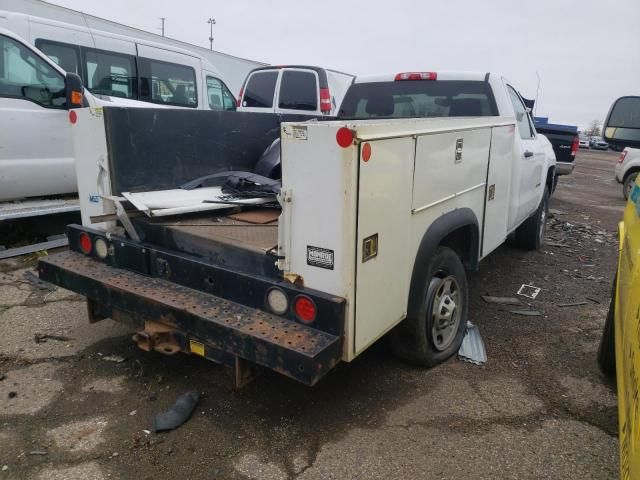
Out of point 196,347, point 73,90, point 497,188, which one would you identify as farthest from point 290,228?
point 73,90

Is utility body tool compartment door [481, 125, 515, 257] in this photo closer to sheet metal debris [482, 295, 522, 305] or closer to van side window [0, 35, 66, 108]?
sheet metal debris [482, 295, 522, 305]

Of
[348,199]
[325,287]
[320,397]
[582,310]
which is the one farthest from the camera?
[582,310]

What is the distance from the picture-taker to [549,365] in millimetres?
3637

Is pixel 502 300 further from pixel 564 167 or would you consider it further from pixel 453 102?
pixel 564 167

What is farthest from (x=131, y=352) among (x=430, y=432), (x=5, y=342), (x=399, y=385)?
(x=430, y=432)

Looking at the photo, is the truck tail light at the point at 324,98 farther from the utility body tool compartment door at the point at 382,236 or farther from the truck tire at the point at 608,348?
the utility body tool compartment door at the point at 382,236

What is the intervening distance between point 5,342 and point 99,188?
1.45 meters

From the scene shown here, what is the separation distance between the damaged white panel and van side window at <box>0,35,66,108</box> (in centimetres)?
318

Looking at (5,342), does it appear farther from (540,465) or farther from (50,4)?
(50,4)

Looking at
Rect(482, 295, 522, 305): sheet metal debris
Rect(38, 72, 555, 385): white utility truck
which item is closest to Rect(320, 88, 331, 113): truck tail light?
Rect(38, 72, 555, 385): white utility truck

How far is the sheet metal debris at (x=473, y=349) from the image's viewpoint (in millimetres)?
3600

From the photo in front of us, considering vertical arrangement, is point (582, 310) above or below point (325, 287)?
below

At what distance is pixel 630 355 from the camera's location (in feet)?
6.26

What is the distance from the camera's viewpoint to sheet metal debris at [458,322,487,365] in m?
3.60
